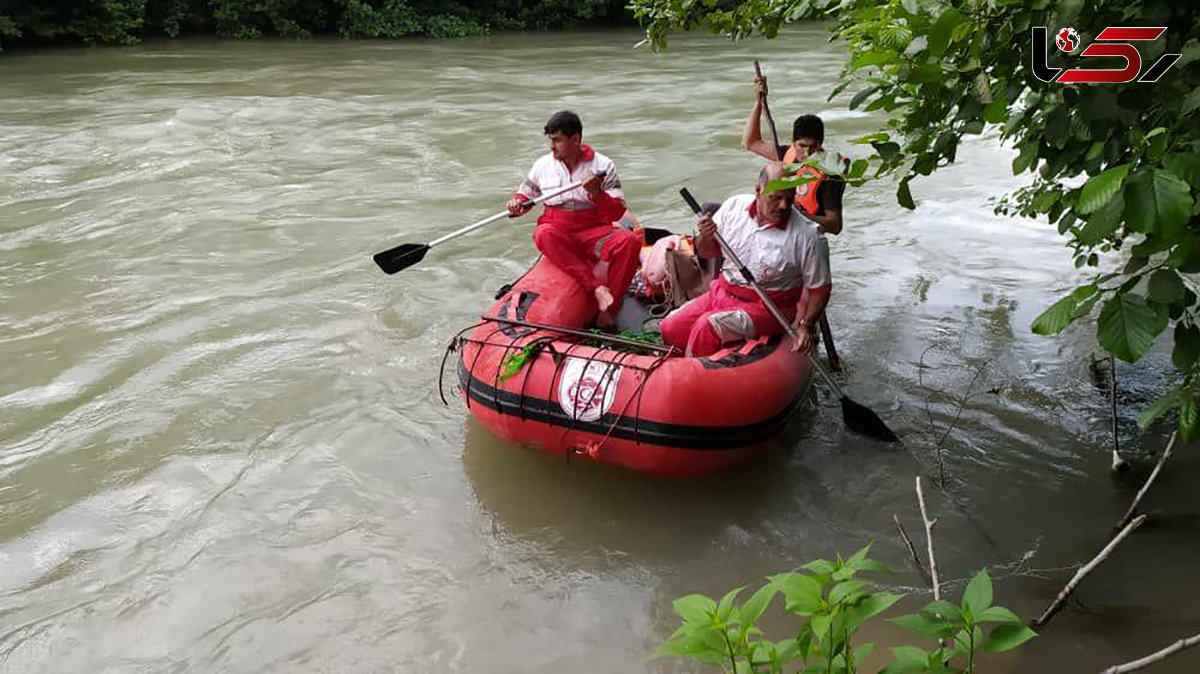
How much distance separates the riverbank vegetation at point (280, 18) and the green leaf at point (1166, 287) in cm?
1965

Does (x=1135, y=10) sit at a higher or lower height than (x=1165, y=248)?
higher

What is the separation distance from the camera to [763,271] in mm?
4379

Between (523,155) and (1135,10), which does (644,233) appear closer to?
(1135,10)

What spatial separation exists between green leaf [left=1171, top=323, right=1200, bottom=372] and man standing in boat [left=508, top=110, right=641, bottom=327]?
3265mm

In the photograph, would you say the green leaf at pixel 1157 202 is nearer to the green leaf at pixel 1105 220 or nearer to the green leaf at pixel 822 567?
the green leaf at pixel 1105 220

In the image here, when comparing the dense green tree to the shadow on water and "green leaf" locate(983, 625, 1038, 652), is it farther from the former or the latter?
the shadow on water

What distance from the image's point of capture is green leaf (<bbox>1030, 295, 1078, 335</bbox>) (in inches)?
76.4

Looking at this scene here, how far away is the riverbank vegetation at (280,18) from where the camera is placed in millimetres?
18344

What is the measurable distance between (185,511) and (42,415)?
1.36 metres

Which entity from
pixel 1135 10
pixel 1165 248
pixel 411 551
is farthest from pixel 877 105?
pixel 411 551

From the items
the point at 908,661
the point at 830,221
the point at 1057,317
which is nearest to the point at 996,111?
the point at 1057,317

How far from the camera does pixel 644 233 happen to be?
595 centimetres

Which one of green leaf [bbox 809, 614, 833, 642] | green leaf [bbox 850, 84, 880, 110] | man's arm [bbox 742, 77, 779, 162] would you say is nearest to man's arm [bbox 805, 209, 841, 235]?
man's arm [bbox 742, 77, 779, 162]

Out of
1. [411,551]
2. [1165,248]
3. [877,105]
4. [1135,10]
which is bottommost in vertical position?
[411,551]
